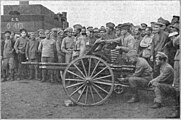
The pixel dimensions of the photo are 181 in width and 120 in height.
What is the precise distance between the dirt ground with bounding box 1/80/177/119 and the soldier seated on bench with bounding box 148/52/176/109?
19cm

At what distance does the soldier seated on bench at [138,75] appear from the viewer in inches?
192

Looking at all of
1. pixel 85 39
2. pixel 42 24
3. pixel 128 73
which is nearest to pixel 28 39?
pixel 42 24

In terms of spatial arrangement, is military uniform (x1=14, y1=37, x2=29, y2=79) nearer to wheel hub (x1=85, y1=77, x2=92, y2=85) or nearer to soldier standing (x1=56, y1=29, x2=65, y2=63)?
soldier standing (x1=56, y1=29, x2=65, y2=63)

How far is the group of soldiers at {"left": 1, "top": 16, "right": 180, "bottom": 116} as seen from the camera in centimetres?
463

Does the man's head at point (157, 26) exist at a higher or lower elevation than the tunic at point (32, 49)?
higher

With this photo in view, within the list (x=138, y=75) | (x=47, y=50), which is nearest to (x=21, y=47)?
(x=47, y=50)

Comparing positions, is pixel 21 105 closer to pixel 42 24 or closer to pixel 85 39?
pixel 85 39

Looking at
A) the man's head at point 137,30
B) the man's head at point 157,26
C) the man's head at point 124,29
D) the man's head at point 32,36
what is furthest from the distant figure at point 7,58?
the man's head at point 157,26

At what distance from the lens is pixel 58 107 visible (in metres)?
4.77

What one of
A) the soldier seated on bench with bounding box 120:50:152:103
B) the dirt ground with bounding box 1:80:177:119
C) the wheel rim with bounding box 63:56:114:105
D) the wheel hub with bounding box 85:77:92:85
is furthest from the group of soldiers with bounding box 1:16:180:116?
the wheel hub with bounding box 85:77:92:85

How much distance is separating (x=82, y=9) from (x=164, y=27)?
1749 millimetres

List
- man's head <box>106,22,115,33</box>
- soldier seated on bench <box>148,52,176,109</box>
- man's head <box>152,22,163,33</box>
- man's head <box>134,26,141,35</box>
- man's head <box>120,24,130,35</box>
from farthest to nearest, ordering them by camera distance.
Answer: man's head <box>134,26,141,35</box> < man's head <box>106,22,115,33</box> < man's head <box>120,24,130,35</box> < man's head <box>152,22,163,33</box> < soldier seated on bench <box>148,52,176,109</box>

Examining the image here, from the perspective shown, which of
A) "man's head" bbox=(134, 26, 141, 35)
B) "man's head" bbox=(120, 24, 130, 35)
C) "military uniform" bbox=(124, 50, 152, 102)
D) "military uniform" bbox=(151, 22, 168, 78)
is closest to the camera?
"military uniform" bbox=(124, 50, 152, 102)

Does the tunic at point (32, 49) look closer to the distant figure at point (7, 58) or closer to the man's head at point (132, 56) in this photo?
the distant figure at point (7, 58)
